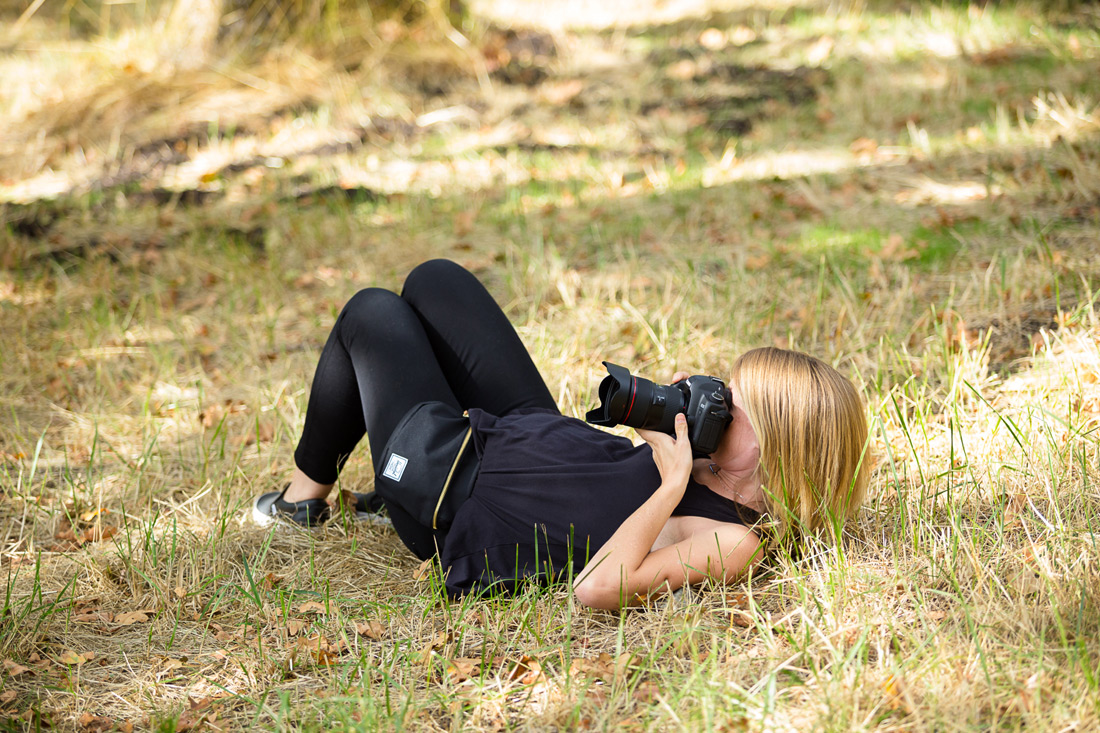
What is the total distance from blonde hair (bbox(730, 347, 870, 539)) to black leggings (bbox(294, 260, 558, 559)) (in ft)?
2.60

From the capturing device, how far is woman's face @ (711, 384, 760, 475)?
2.11 m

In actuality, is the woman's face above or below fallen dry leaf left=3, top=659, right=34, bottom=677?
above

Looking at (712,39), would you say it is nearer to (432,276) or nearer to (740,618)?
(432,276)

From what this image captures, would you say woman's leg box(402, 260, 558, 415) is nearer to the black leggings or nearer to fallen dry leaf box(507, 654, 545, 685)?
the black leggings

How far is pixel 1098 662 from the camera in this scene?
170cm

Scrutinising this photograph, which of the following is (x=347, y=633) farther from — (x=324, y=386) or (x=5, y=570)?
(x=5, y=570)

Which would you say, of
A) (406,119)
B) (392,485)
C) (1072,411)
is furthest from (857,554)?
(406,119)

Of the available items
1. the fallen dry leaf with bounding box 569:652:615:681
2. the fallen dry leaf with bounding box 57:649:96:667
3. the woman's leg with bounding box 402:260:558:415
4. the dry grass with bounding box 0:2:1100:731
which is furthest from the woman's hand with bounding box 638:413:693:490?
the fallen dry leaf with bounding box 57:649:96:667

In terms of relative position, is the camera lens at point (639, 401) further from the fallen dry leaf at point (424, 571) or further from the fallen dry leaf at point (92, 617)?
the fallen dry leaf at point (92, 617)

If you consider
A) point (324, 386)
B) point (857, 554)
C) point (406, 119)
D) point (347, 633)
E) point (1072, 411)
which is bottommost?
point (347, 633)

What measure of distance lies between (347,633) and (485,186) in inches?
160

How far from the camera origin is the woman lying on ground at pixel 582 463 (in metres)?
2.05

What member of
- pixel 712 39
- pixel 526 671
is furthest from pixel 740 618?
pixel 712 39

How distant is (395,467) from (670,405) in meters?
0.80
